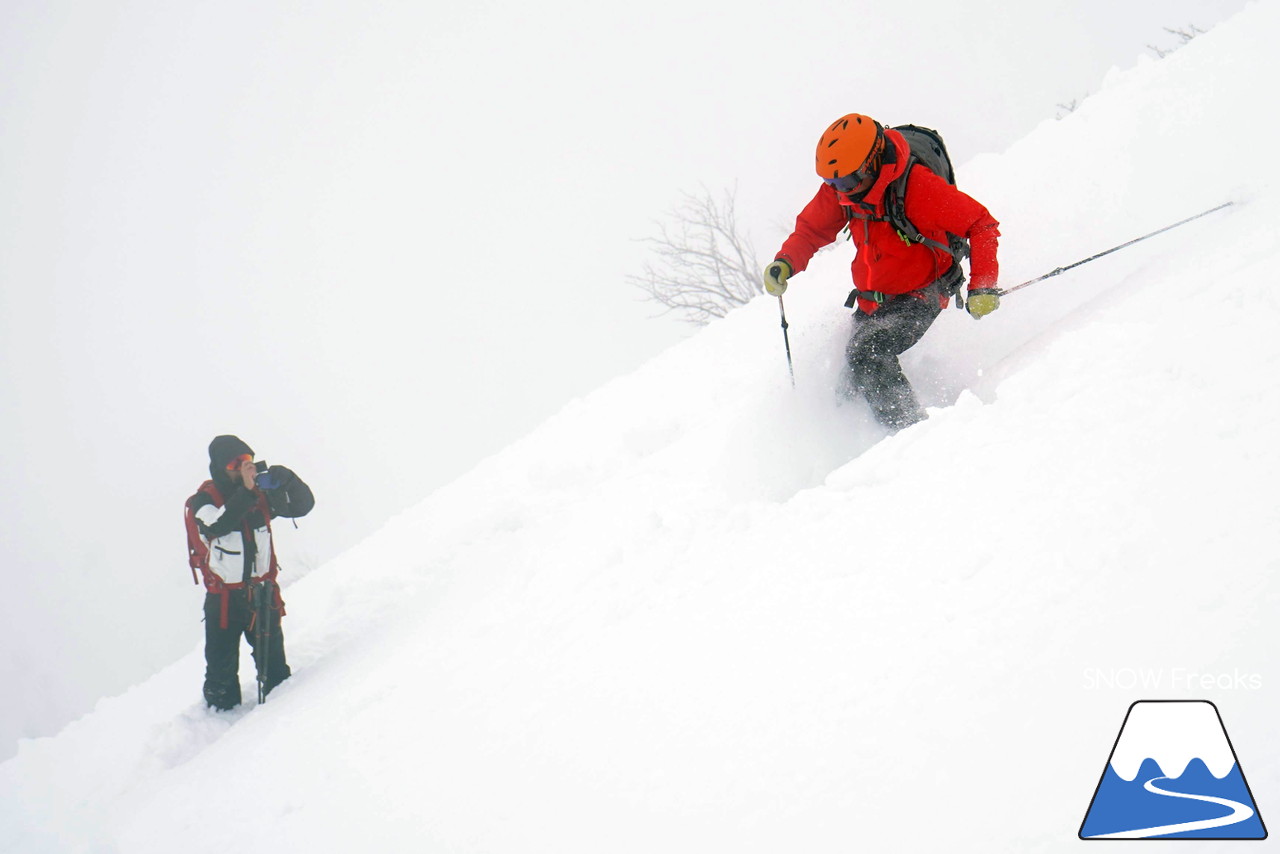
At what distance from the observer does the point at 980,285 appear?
3.94m

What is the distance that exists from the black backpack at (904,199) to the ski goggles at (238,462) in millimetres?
4485

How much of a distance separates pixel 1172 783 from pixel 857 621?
90 centimetres

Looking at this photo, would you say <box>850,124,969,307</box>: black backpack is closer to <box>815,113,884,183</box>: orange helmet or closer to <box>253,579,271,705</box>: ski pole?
<box>815,113,884,183</box>: orange helmet

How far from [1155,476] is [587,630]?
2268 millimetres

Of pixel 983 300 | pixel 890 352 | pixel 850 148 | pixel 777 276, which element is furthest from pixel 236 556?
pixel 983 300

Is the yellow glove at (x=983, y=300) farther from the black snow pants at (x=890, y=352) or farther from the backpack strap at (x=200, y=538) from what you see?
the backpack strap at (x=200, y=538)

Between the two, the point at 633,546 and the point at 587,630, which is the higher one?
the point at 633,546

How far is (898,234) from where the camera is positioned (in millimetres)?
4219

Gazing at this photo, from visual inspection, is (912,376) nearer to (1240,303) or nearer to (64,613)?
(1240,303)

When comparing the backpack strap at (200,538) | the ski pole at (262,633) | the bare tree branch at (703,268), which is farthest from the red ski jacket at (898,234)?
the bare tree branch at (703,268)

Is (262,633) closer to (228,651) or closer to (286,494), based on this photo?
(228,651)

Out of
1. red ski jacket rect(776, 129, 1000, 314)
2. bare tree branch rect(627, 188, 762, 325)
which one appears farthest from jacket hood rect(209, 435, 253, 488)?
bare tree branch rect(627, 188, 762, 325)

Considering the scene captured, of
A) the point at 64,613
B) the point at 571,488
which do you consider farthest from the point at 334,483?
the point at 571,488

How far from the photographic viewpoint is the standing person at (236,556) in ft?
15.5
